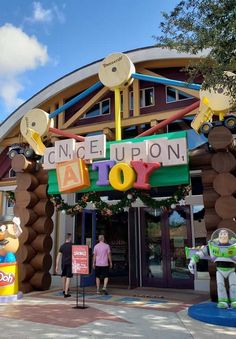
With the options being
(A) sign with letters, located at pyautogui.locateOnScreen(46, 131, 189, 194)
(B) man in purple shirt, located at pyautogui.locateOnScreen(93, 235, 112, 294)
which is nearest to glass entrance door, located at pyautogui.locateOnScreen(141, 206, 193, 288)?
(B) man in purple shirt, located at pyautogui.locateOnScreen(93, 235, 112, 294)

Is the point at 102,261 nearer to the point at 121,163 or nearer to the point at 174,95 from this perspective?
the point at 121,163

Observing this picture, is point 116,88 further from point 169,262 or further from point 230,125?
point 169,262

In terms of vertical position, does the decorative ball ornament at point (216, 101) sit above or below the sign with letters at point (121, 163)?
above

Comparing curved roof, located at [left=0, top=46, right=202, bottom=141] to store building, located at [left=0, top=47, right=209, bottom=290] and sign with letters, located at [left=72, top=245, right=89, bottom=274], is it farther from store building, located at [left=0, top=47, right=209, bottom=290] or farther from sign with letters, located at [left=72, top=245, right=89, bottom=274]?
sign with letters, located at [left=72, top=245, right=89, bottom=274]

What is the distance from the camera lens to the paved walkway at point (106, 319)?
18.2 ft

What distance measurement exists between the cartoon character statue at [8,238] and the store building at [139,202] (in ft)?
9.68

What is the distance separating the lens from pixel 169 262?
1055cm

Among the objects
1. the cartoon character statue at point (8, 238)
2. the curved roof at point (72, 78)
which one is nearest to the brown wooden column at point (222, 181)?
the curved roof at point (72, 78)

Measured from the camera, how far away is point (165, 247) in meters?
10.7

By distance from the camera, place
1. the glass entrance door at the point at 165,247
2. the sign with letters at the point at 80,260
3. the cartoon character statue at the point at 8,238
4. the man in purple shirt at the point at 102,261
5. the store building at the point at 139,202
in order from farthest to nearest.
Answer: the store building at the point at 139,202, the glass entrance door at the point at 165,247, the man in purple shirt at the point at 102,261, the cartoon character statue at the point at 8,238, the sign with letters at the point at 80,260

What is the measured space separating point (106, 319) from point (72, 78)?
918cm

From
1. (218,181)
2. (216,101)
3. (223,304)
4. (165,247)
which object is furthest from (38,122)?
(223,304)

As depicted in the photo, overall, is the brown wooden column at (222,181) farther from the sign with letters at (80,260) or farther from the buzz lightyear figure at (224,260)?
the sign with letters at (80,260)

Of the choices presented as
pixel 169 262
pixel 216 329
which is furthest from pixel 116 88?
pixel 216 329
